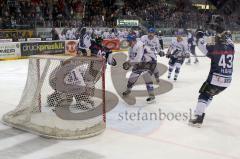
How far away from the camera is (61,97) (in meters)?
6.90

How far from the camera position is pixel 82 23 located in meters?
23.5

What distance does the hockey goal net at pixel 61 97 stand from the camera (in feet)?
20.2

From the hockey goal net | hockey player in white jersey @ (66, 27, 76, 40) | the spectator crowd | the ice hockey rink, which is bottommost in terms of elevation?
the ice hockey rink

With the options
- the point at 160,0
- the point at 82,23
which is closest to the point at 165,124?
the point at 82,23

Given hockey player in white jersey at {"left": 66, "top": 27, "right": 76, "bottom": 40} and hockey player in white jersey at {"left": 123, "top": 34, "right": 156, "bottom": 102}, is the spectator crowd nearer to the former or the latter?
hockey player in white jersey at {"left": 66, "top": 27, "right": 76, "bottom": 40}

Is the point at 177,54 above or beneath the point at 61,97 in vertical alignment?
above

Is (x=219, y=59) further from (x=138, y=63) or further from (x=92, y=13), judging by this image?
(x=92, y=13)

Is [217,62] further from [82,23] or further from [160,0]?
[160,0]

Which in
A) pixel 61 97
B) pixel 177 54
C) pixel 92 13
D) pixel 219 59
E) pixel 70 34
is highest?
pixel 92 13

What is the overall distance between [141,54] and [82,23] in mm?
15996

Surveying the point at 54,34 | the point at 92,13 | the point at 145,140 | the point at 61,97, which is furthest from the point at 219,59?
the point at 92,13

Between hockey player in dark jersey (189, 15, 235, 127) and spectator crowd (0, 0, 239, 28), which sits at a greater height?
spectator crowd (0, 0, 239, 28)

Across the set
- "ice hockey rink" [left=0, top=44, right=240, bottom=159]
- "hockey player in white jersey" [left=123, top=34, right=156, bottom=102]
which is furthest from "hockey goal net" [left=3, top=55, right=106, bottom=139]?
"hockey player in white jersey" [left=123, top=34, right=156, bottom=102]

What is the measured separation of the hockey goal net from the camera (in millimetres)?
6160
